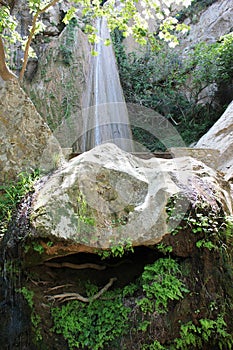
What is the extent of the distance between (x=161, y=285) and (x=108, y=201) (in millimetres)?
954

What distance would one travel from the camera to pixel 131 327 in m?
3.11

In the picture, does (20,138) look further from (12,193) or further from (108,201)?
(108,201)

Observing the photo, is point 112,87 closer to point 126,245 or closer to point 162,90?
point 162,90

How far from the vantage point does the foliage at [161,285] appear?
3137mm

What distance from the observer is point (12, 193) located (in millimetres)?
4254

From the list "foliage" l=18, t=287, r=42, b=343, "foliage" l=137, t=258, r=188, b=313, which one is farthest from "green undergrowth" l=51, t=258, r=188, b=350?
"foliage" l=18, t=287, r=42, b=343

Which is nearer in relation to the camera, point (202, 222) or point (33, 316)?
point (33, 316)

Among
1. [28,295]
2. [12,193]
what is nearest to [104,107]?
[12,193]

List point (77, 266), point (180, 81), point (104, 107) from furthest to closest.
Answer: point (104, 107)
point (180, 81)
point (77, 266)

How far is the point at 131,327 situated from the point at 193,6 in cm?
1303

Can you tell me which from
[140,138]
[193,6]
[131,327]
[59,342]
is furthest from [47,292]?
[193,6]

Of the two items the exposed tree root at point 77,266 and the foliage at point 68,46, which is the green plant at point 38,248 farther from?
the foliage at point 68,46

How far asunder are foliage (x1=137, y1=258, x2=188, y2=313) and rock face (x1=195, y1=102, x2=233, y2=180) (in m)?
2.92

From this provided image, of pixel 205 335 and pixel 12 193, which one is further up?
pixel 12 193
